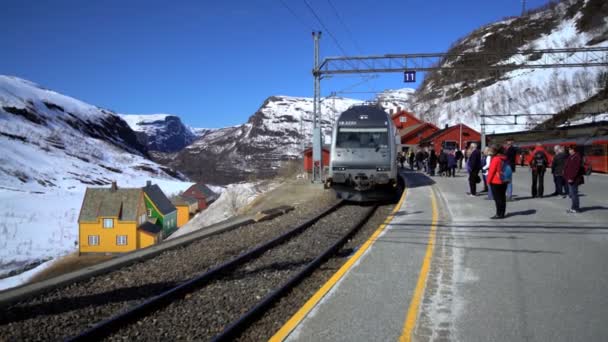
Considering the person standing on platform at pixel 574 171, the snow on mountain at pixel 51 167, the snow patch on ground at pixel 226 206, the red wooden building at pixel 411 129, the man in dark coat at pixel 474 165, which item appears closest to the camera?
the person standing on platform at pixel 574 171

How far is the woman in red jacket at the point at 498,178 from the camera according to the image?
9797 mm

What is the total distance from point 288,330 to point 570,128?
3618 centimetres

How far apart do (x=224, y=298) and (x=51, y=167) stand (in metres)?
94.5

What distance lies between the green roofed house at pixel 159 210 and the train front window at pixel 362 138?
111 feet

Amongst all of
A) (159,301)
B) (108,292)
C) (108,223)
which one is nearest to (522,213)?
(159,301)

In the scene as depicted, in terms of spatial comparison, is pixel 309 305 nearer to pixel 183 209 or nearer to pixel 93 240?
pixel 93 240

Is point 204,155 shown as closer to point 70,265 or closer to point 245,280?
point 70,265

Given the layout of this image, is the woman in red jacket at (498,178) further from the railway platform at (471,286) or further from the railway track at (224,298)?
the railway track at (224,298)

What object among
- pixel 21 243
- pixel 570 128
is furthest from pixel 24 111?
pixel 570 128

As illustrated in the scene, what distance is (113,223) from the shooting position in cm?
4047

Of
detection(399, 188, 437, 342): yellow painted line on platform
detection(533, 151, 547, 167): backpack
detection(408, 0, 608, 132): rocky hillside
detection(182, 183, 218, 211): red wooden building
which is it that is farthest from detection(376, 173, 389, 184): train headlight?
detection(182, 183, 218, 211): red wooden building

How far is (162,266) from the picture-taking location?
823cm

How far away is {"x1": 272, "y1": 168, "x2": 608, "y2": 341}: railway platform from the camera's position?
4340 millimetres

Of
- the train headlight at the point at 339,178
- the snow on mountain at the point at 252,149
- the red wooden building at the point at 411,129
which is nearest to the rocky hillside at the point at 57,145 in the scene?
the snow on mountain at the point at 252,149
